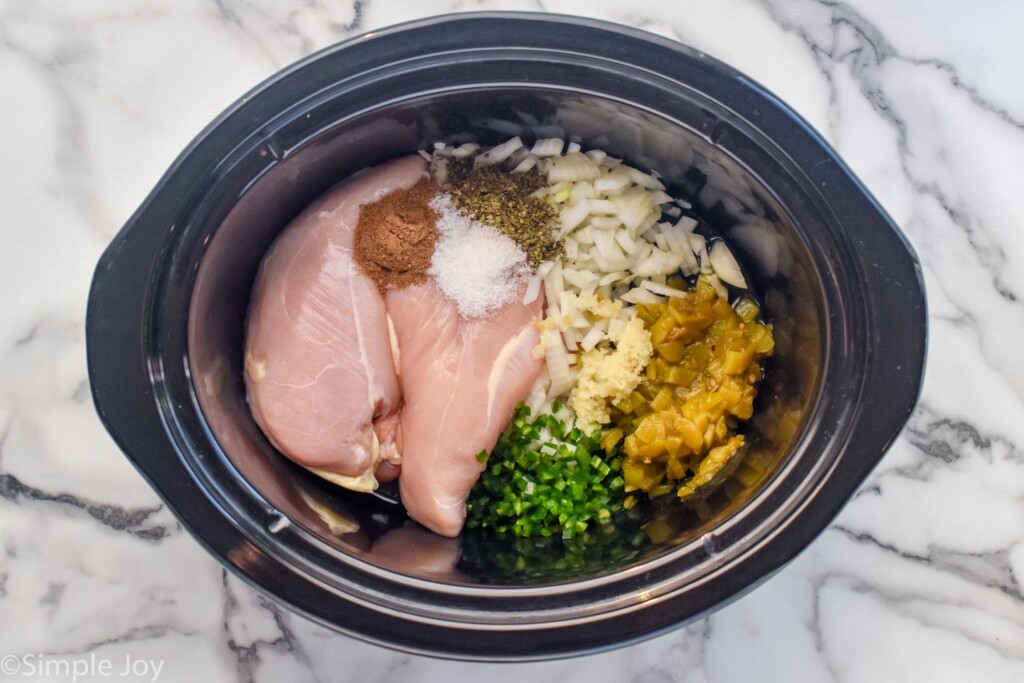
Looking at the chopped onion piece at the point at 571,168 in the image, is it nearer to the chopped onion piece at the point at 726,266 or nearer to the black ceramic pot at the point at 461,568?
the black ceramic pot at the point at 461,568

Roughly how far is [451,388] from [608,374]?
301mm

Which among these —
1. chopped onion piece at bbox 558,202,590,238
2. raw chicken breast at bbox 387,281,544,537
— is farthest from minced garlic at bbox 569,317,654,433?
chopped onion piece at bbox 558,202,590,238

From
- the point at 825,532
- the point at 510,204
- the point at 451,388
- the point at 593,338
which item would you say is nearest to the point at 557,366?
the point at 593,338

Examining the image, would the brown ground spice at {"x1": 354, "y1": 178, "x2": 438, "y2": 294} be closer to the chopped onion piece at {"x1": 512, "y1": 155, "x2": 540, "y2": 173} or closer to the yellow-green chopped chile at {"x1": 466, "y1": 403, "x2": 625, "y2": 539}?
the chopped onion piece at {"x1": 512, "y1": 155, "x2": 540, "y2": 173}

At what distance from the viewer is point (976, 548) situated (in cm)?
159

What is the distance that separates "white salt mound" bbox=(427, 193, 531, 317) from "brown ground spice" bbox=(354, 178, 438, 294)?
2 cm

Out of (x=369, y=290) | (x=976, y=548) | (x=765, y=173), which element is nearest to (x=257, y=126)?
(x=369, y=290)

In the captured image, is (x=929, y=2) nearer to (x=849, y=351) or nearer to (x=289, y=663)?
(x=849, y=351)

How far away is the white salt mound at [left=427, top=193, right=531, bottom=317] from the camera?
1.43m

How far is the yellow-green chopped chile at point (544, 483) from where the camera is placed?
146cm

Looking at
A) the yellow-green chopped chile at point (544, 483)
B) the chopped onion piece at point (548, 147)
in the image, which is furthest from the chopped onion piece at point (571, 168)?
the yellow-green chopped chile at point (544, 483)

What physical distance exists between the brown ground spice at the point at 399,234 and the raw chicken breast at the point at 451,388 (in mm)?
46

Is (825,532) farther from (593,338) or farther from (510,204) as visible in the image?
(510,204)

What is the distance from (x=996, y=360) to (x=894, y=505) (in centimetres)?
37
